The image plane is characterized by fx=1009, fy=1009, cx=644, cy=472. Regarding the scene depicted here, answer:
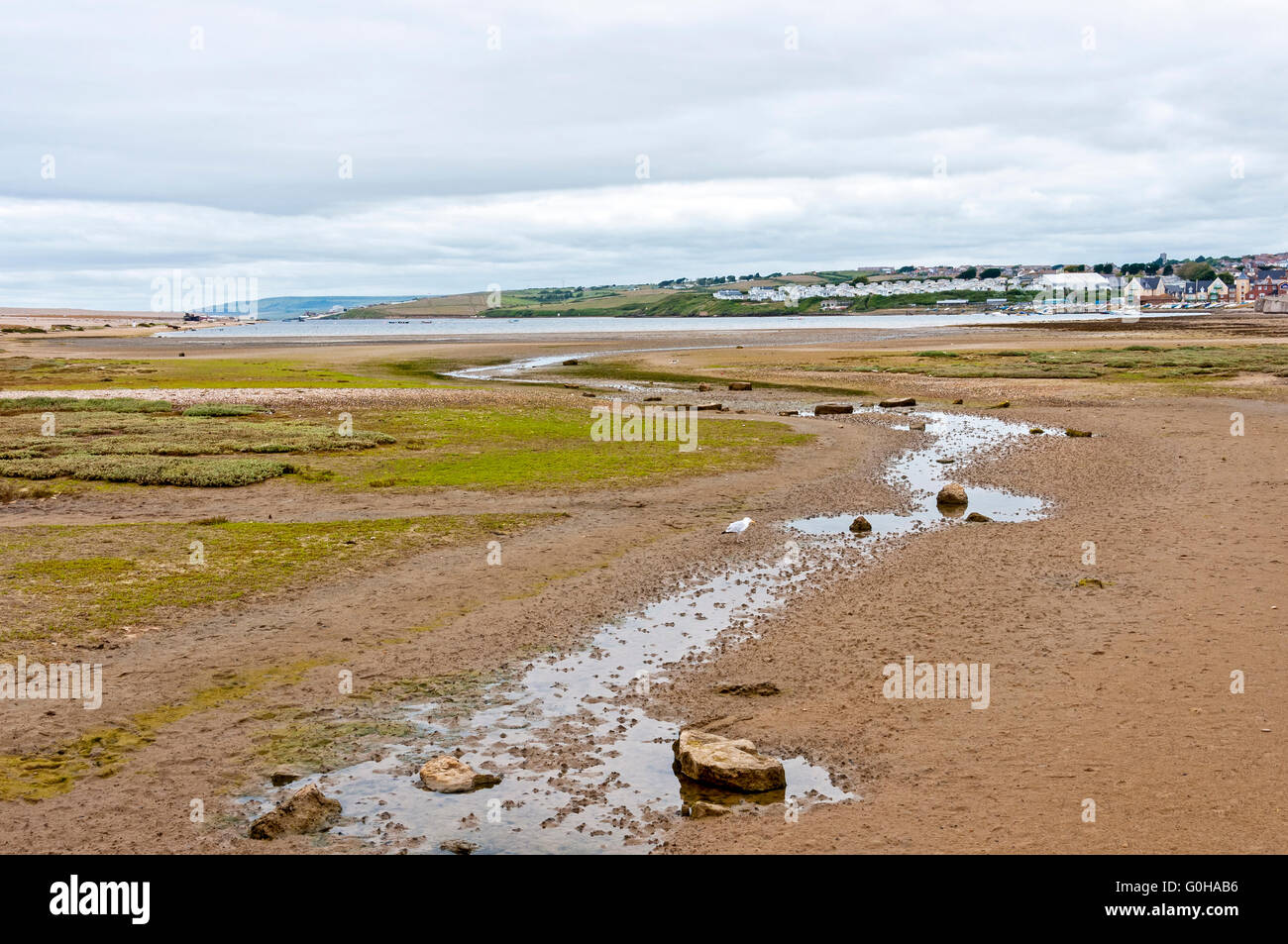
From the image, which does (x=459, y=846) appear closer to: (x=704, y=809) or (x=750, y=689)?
(x=704, y=809)

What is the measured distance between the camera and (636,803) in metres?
10.0

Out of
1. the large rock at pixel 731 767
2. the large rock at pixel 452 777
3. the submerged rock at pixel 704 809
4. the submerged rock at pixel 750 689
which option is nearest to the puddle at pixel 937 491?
the submerged rock at pixel 750 689

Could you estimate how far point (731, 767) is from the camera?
33.7 ft

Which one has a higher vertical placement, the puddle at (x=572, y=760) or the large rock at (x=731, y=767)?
the large rock at (x=731, y=767)

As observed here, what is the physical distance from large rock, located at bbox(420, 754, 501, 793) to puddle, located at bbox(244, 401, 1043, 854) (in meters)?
0.09

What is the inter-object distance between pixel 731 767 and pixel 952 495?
16301mm

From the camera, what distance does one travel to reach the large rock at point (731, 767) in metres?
10.2

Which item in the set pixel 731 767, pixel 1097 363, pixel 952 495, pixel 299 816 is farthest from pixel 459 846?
pixel 1097 363

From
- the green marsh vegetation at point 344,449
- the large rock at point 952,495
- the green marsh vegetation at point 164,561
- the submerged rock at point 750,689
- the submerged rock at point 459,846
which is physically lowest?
the submerged rock at point 459,846

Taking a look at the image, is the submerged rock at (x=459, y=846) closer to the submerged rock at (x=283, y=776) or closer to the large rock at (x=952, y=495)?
the submerged rock at (x=283, y=776)

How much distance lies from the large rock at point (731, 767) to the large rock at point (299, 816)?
140 inches

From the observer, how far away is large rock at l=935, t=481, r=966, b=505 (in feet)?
81.5
